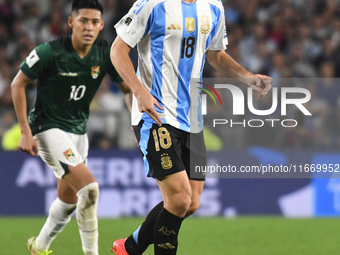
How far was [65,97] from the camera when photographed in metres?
4.83

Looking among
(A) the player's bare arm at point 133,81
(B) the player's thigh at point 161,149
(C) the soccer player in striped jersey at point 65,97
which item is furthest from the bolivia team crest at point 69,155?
(A) the player's bare arm at point 133,81

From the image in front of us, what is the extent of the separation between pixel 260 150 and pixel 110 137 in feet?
7.78

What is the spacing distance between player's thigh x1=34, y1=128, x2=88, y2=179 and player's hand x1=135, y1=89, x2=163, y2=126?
1.49m

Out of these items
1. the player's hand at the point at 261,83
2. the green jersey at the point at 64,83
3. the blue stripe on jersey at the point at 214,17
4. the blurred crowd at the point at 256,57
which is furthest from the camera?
the blurred crowd at the point at 256,57

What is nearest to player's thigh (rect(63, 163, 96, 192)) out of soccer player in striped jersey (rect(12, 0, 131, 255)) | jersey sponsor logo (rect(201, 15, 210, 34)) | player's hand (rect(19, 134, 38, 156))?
soccer player in striped jersey (rect(12, 0, 131, 255))

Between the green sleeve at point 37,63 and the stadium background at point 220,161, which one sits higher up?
the green sleeve at point 37,63

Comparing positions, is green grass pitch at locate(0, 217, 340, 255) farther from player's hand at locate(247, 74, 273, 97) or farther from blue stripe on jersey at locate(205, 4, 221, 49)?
blue stripe on jersey at locate(205, 4, 221, 49)

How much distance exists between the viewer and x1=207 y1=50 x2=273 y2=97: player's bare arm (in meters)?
4.00

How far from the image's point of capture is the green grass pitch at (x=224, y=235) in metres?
5.35

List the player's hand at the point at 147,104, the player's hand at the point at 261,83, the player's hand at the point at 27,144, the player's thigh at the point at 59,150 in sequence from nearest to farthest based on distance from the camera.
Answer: the player's hand at the point at 147,104 → the player's hand at the point at 261,83 → the player's hand at the point at 27,144 → the player's thigh at the point at 59,150

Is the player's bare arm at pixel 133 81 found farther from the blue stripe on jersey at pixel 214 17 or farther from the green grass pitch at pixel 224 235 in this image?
the green grass pitch at pixel 224 235

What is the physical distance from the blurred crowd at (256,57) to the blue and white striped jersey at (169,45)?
4208 millimetres

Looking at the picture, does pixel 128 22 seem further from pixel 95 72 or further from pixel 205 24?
pixel 95 72

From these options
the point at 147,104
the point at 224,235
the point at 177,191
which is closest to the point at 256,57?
the point at 224,235
